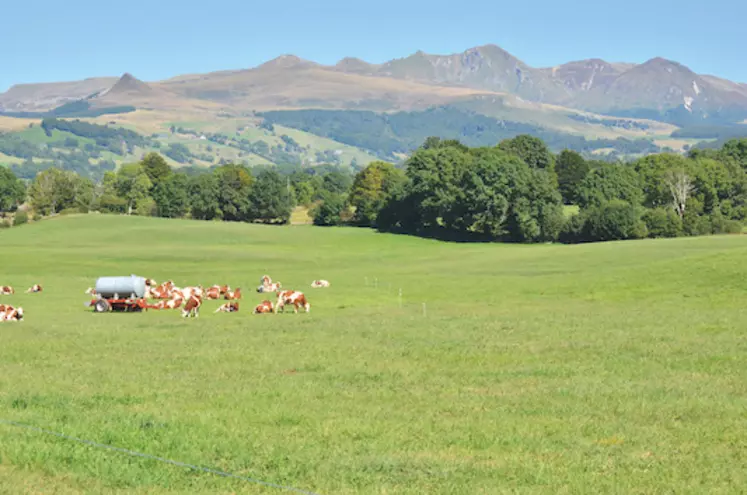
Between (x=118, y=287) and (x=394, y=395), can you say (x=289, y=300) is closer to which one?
(x=118, y=287)

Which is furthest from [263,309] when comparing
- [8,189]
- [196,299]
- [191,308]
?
[8,189]

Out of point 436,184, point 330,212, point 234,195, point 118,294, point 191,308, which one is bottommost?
point 191,308

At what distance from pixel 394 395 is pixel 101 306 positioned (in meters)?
30.1

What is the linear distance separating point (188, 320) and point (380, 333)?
12367mm

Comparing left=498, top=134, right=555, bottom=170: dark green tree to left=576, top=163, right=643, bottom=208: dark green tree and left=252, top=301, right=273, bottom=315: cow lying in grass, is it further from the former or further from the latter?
left=252, top=301, right=273, bottom=315: cow lying in grass

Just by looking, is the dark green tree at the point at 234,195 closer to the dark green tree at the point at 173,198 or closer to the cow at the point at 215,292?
the dark green tree at the point at 173,198

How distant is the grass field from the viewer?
1451cm

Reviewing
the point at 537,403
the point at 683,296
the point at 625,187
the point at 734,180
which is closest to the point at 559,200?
the point at 625,187

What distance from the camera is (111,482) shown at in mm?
13922

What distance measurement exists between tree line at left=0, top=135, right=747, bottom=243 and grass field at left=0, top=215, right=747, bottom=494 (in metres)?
74.5

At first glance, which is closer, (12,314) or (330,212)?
(12,314)

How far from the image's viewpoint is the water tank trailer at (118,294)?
4841 cm

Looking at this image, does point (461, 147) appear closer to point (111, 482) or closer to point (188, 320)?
point (188, 320)

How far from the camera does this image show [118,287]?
48656mm
